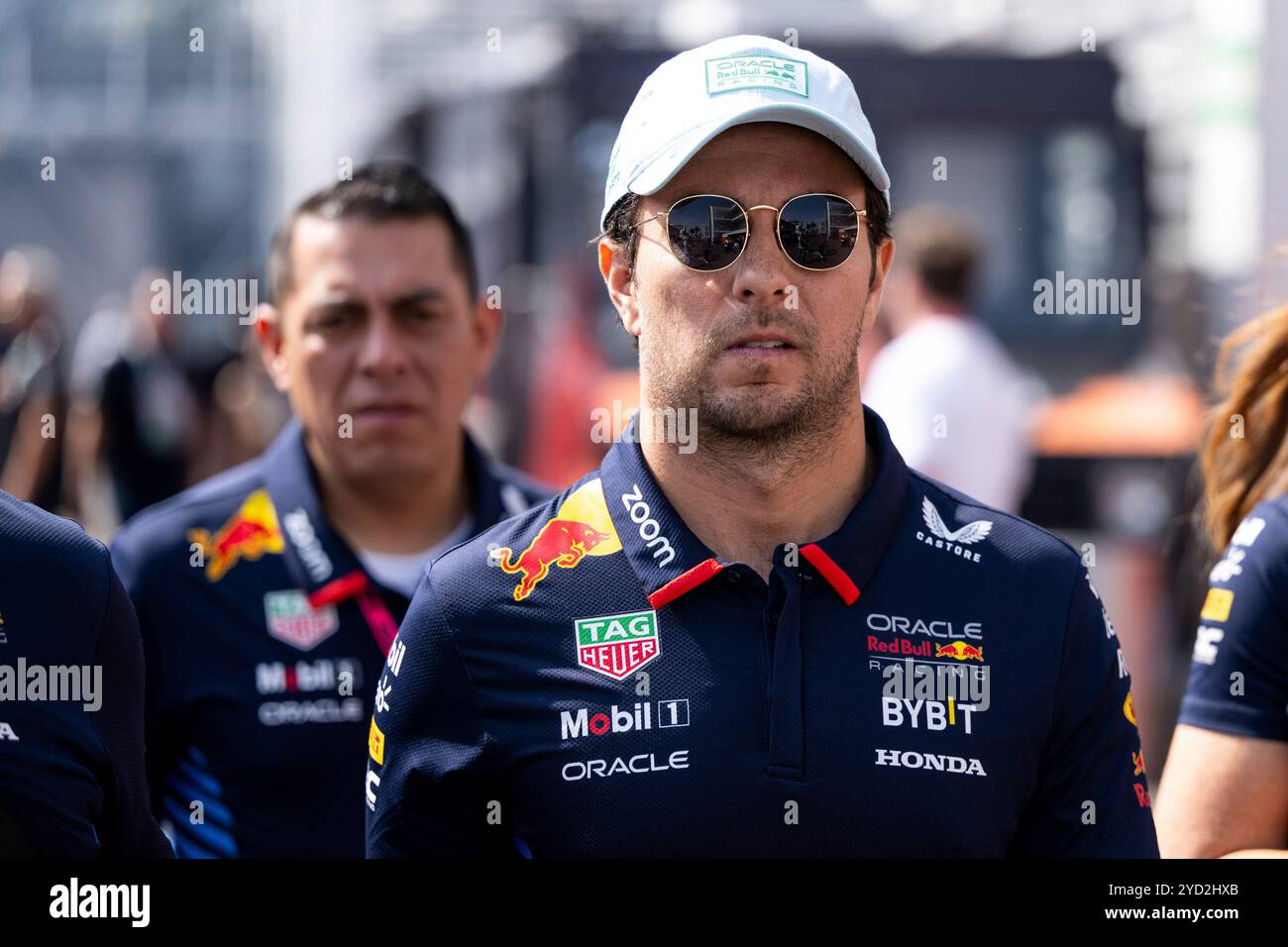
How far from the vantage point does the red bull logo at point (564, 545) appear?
238 cm

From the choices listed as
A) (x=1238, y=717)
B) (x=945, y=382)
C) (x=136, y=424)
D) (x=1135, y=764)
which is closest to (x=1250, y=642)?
(x=1238, y=717)

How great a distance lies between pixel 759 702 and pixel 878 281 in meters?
0.65

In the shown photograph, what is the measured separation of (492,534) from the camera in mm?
2473

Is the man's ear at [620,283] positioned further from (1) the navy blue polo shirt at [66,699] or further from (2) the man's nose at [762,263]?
(1) the navy blue polo shirt at [66,699]

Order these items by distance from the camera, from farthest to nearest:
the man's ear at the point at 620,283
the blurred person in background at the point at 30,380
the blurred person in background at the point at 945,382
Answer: the blurred person in background at the point at 30,380 → the blurred person in background at the point at 945,382 → the man's ear at the point at 620,283

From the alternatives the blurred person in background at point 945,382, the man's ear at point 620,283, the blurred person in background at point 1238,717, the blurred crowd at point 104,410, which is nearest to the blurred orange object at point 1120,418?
the blurred person in background at point 945,382

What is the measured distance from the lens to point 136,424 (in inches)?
Answer: 376

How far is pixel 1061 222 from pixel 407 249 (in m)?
6.06

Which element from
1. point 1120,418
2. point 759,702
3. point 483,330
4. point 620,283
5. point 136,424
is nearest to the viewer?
point 759,702

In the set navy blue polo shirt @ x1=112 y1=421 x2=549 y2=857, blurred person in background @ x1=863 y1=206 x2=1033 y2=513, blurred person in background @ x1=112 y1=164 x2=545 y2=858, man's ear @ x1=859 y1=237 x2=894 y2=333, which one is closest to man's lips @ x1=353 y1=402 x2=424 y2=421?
blurred person in background @ x1=112 y1=164 x2=545 y2=858

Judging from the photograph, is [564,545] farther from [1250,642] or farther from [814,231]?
[1250,642]

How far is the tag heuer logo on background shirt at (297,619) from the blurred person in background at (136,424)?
6.27m
